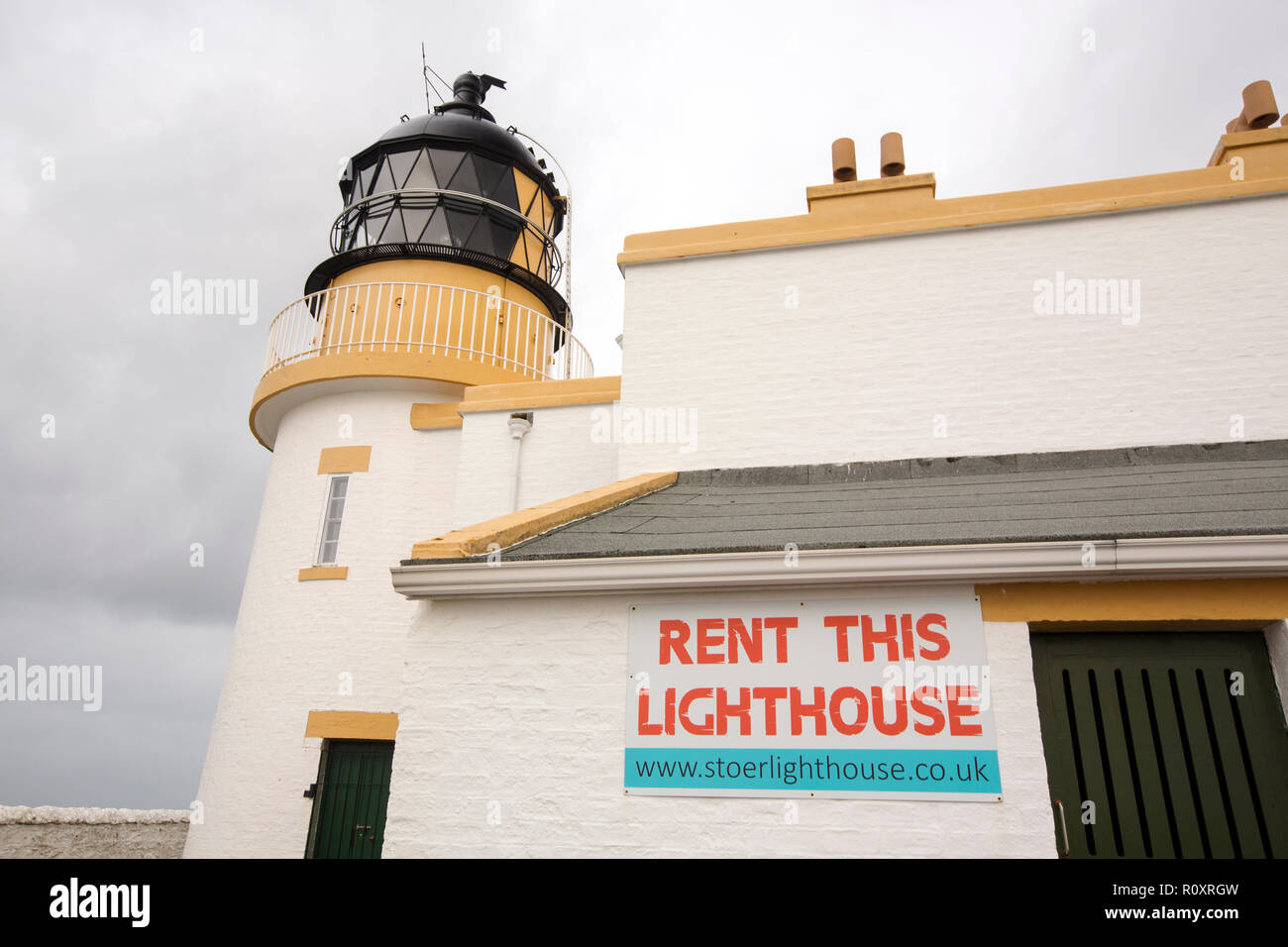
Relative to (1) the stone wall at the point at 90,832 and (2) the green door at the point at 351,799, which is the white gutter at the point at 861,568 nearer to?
(2) the green door at the point at 351,799

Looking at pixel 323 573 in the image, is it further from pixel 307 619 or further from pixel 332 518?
pixel 332 518

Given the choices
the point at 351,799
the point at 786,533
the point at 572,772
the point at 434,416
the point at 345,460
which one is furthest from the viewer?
the point at 434,416

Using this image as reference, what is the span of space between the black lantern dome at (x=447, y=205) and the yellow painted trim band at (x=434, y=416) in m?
2.66

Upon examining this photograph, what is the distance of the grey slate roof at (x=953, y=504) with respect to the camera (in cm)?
470

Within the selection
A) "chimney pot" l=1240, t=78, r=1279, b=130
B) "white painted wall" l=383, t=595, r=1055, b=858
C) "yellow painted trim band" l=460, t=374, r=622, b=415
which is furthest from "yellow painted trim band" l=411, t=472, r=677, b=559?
"chimney pot" l=1240, t=78, r=1279, b=130

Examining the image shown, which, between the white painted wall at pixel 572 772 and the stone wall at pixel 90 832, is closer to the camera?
the white painted wall at pixel 572 772

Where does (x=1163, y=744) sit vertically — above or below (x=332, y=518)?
below

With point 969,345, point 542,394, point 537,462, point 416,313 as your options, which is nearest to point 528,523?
point 537,462

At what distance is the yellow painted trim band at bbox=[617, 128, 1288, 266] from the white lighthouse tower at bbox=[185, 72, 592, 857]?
3395 mm

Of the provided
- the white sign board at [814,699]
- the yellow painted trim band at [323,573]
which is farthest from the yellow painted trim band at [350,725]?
the white sign board at [814,699]

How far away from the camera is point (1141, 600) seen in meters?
4.55

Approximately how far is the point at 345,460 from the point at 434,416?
1.22 m

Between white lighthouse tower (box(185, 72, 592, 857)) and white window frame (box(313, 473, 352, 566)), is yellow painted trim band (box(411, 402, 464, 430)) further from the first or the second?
white window frame (box(313, 473, 352, 566))
